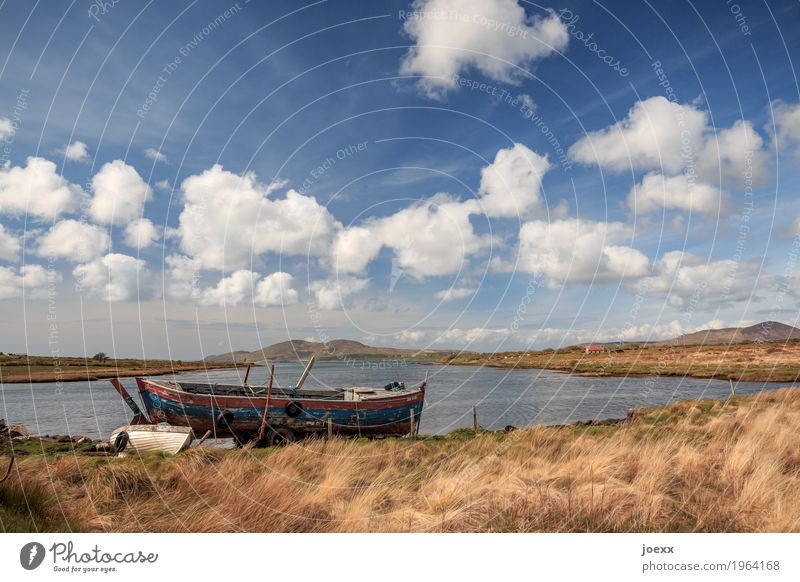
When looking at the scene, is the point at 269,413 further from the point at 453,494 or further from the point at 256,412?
the point at 453,494

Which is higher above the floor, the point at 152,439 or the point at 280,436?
the point at 152,439

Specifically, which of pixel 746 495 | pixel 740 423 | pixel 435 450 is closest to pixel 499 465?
pixel 746 495

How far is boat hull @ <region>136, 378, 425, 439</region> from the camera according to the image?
22.6 metres

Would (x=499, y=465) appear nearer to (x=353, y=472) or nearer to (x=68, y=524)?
(x=353, y=472)

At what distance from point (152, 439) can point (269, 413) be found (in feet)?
17.1

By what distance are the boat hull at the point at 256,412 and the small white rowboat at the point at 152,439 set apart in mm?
3701

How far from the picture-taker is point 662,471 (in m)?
7.65

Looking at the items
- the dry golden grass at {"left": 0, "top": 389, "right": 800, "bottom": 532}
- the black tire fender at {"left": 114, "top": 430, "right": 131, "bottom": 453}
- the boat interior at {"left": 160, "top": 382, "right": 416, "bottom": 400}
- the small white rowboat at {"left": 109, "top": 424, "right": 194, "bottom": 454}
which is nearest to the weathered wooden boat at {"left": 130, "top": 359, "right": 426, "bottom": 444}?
the boat interior at {"left": 160, "top": 382, "right": 416, "bottom": 400}

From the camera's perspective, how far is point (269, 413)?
73.4ft

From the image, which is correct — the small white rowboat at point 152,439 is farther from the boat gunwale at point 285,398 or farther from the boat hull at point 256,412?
the boat gunwale at point 285,398

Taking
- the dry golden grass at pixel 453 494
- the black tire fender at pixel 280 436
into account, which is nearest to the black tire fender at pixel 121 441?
the black tire fender at pixel 280 436

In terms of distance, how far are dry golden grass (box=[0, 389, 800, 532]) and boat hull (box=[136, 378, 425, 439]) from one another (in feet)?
41.6

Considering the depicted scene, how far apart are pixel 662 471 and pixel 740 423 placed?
8092 mm

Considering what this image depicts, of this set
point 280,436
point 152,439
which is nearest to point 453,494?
point 152,439
